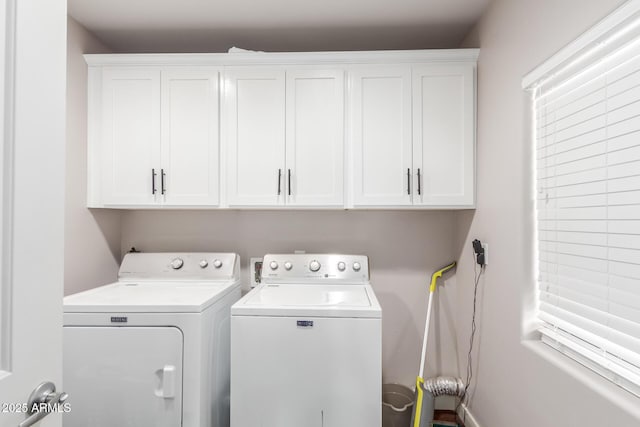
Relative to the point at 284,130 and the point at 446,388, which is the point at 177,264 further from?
the point at 446,388

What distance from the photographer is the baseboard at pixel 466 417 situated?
6.06 feet

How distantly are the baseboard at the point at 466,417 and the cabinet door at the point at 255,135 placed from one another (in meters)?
1.63

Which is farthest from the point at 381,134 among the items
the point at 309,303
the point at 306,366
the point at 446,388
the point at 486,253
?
the point at 446,388

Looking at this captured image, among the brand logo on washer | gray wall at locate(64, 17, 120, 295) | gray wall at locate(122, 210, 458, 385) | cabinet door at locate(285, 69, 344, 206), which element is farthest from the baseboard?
gray wall at locate(64, 17, 120, 295)

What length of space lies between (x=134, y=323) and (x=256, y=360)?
1.88 feet

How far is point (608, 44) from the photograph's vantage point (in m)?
1.00

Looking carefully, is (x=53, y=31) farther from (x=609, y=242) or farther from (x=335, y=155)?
(x=609, y=242)

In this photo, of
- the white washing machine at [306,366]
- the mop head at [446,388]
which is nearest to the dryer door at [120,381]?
the white washing machine at [306,366]

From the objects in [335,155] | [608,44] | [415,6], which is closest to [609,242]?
[608,44]

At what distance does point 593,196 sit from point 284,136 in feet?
4.79

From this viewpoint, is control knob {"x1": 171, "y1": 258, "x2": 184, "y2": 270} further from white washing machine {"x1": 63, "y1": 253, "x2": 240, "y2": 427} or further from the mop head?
the mop head

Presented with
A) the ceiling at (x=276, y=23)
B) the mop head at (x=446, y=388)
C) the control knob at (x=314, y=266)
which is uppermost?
the ceiling at (x=276, y=23)

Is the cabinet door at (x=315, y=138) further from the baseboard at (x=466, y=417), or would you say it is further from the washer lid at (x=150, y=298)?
the baseboard at (x=466, y=417)

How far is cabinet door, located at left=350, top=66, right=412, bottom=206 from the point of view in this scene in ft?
6.33
